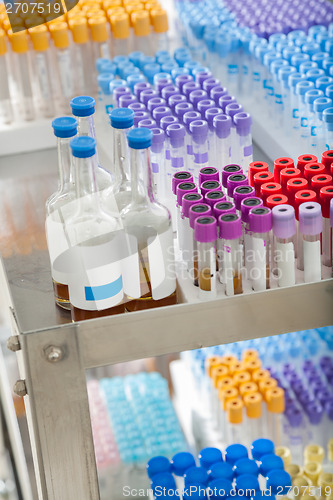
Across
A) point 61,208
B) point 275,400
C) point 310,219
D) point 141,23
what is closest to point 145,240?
point 61,208

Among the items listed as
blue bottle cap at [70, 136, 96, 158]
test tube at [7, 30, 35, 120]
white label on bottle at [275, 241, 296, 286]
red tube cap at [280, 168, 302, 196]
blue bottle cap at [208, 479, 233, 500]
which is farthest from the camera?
test tube at [7, 30, 35, 120]

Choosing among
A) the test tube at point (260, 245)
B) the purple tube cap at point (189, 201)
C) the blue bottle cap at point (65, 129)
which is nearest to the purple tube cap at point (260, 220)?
the test tube at point (260, 245)

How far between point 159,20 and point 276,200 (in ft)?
3.84

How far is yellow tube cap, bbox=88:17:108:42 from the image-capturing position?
2227 millimetres

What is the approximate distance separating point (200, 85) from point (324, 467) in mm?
1060

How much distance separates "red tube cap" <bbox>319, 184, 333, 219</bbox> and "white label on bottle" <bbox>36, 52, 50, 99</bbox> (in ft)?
3.76

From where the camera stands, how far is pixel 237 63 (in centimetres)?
230

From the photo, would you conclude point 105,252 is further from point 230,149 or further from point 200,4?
point 200,4

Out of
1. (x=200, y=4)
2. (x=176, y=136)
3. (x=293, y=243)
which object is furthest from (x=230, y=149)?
(x=200, y=4)

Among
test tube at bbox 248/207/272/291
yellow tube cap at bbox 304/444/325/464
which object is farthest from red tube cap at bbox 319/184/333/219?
yellow tube cap at bbox 304/444/325/464

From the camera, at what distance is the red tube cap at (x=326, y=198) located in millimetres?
1319

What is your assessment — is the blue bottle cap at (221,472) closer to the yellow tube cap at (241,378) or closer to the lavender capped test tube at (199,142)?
the yellow tube cap at (241,378)

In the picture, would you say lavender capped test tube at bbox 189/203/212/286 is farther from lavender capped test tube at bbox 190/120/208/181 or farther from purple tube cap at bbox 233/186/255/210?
lavender capped test tube at bbox 190/120/208/181

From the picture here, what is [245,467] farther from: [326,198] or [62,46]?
[62,46]
